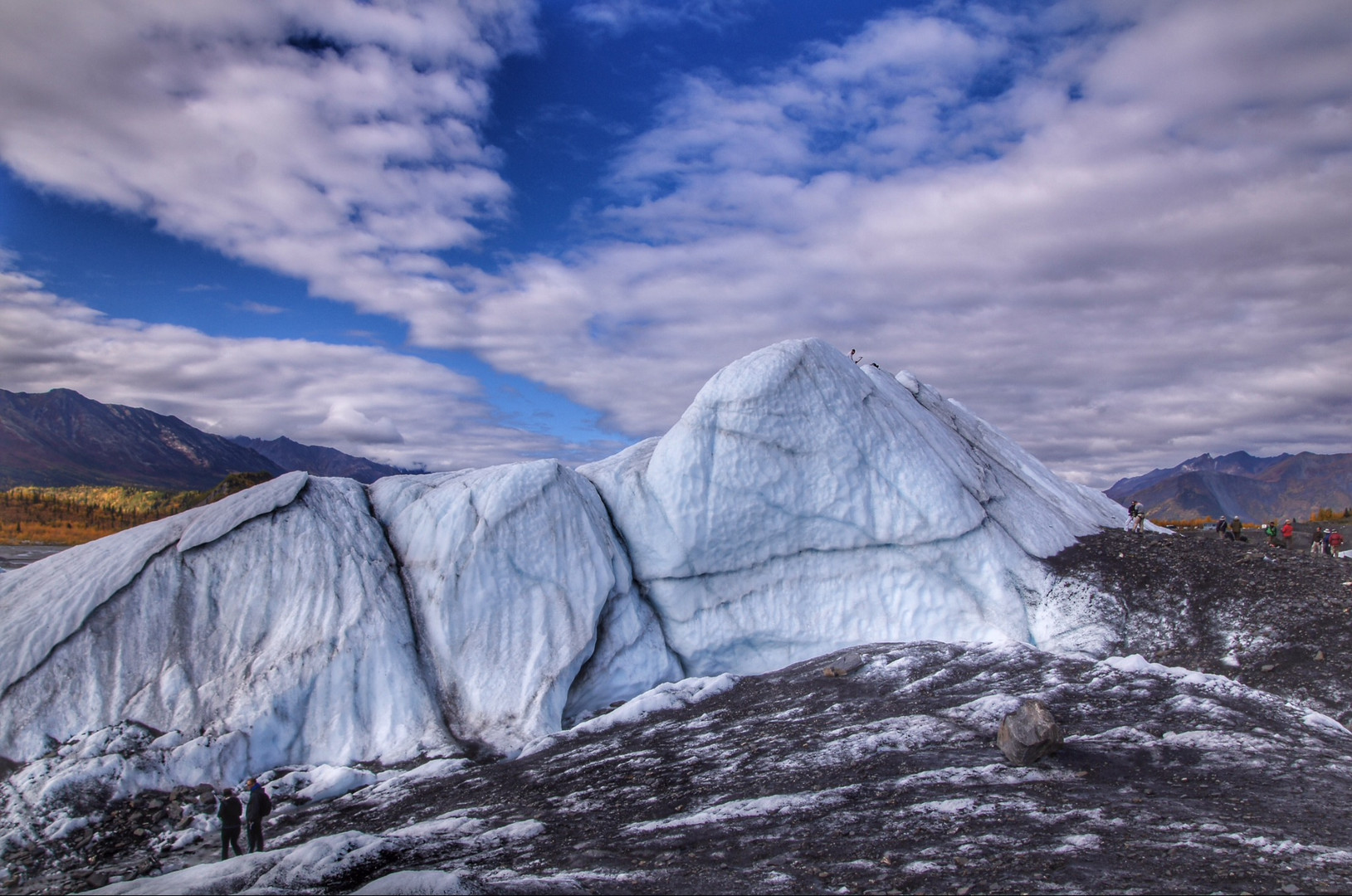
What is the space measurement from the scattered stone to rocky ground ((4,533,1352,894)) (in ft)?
0.52

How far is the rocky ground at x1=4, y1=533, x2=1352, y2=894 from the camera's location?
23.8 ft

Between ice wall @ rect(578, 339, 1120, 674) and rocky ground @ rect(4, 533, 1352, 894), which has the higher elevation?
ice wall @ rect(578, 339, 1120, 674)

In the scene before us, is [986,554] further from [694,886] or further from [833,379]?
[694,886]

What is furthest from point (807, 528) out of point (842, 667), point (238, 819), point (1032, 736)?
point (238, 819)

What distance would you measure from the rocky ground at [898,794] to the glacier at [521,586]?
6.97 ft

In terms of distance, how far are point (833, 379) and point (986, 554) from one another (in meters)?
6.46

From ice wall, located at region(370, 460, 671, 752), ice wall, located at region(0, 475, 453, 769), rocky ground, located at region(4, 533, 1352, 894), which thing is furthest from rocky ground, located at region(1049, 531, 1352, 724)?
ice wall, located at region(0, 475, 453, 769)

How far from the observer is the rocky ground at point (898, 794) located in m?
7.26

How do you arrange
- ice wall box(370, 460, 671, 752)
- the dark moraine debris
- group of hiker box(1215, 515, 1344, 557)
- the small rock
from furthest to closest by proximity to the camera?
group of hiker box(1215, 515, 1344, 557) → ice wall box(370, 460, 671, 752) → the small rock → the dark moraine debris

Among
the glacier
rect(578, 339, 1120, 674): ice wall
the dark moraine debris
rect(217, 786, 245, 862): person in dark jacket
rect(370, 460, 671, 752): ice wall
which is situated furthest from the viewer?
rect(578, 339, 1120, 674): ice wall

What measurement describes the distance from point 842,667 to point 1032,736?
18.9ft

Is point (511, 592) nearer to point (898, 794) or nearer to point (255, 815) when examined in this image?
point (255, 815)

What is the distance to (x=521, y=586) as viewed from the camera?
1761cm

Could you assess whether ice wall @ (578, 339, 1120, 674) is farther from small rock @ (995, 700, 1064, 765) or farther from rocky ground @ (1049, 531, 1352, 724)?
small rock @ (995, 700, 1064, 765)
